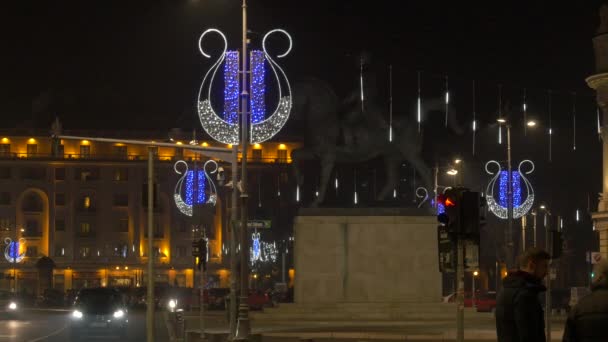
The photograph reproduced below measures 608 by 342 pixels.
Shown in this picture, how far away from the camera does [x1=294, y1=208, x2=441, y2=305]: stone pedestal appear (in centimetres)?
4231

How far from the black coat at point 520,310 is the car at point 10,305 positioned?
2178 inches

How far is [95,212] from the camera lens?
413 feet

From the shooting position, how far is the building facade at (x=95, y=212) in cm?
12225

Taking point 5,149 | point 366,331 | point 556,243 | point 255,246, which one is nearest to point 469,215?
point 556,243

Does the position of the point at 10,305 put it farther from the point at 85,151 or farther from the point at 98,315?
the point at 85,151

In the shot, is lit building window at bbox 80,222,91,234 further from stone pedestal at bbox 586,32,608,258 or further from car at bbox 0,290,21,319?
stone pedestal at bbox 586,32,608,258

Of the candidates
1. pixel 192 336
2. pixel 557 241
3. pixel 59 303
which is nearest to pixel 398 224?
pixel 192 336

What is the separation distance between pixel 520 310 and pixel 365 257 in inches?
1293

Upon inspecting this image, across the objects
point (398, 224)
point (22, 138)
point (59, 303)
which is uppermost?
point (22, 138)

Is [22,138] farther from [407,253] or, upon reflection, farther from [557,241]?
[557,241]

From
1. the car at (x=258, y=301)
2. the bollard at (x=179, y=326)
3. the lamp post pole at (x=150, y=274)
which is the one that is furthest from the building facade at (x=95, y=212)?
the lamp post pole at (x=150, y=274)

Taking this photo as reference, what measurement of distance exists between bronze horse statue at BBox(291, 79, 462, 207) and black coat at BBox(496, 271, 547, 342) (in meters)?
33.5

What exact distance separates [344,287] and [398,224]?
3135 mm

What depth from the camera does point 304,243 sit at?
42500mm
